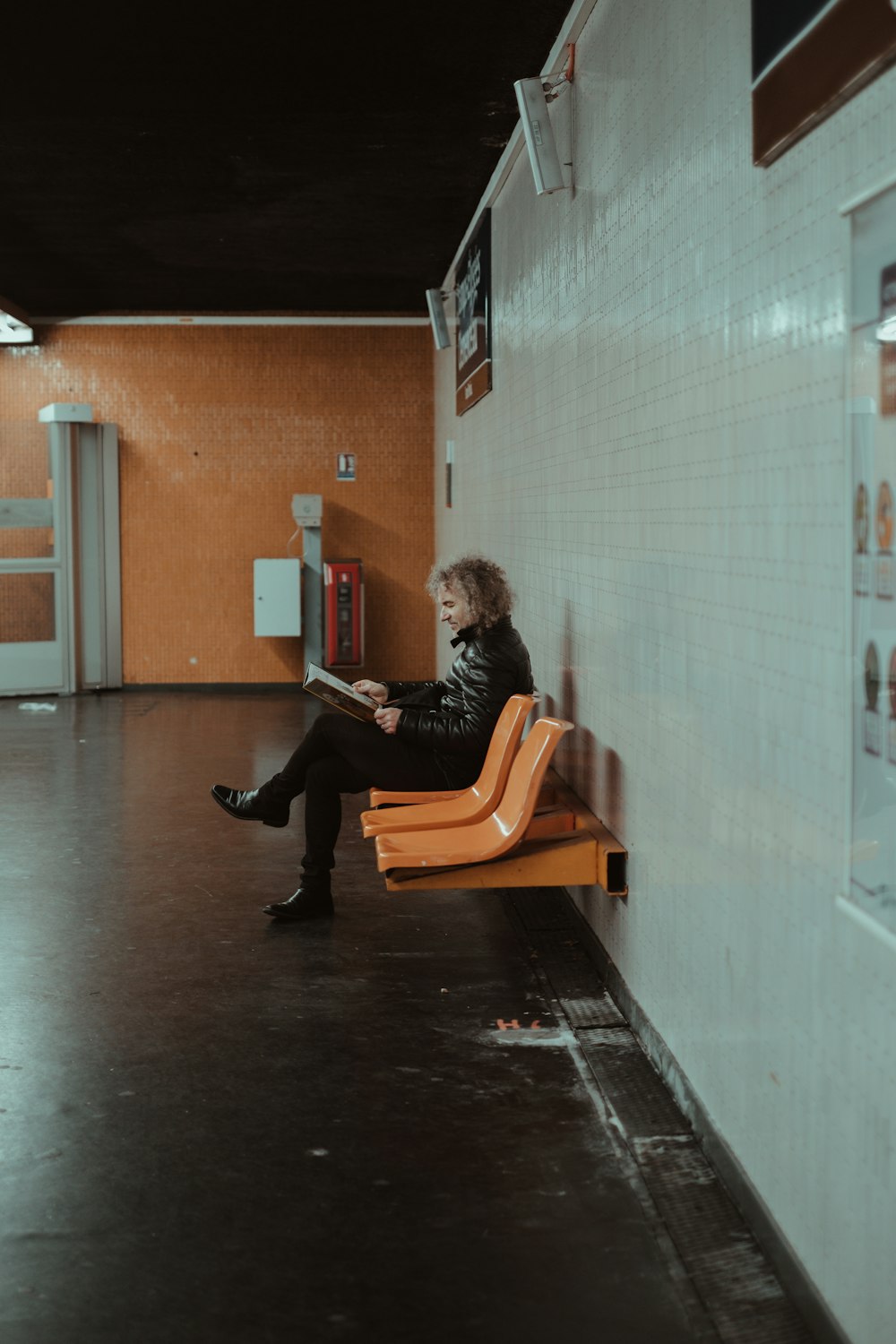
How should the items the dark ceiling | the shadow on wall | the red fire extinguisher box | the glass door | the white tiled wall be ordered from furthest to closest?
the red fire extinguisher box < the glass door < the dark ceiling < the shadow on wall < the white tiled wall

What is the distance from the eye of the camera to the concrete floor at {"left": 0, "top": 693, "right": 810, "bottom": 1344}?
2.27 meters

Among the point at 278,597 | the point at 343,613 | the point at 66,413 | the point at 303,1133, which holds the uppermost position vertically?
the point at 66,413

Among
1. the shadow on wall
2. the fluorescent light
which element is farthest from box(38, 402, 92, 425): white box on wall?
the shadow on wall

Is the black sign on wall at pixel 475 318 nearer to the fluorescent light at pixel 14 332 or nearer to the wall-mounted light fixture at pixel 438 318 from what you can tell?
the wall-mounted light fixture at pixel 438 318

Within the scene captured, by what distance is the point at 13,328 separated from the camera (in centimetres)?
1087

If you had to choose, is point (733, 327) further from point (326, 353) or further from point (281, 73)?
point (326, 353)

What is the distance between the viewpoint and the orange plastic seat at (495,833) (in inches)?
147

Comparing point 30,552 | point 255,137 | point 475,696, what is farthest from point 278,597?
point 475,696

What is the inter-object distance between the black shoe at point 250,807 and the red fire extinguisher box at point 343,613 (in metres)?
6.14

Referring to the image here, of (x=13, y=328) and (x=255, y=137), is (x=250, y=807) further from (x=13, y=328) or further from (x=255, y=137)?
(x=13, y=328)

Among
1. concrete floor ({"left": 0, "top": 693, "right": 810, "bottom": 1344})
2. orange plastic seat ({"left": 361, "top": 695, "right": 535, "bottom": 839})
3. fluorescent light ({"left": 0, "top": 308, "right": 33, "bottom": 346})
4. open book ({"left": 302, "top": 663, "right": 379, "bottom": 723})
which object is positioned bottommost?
concrete floor ({"left": 0, "top": 693, "right": 810, "bottom": 1344})

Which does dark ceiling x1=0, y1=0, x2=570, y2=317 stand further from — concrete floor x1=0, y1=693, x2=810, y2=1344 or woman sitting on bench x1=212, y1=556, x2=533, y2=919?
concrete floor x1=0, y1=693, x2=810, y2=1344

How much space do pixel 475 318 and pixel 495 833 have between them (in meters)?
4.29

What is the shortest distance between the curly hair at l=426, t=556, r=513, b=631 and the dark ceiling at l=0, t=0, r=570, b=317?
1.86m
